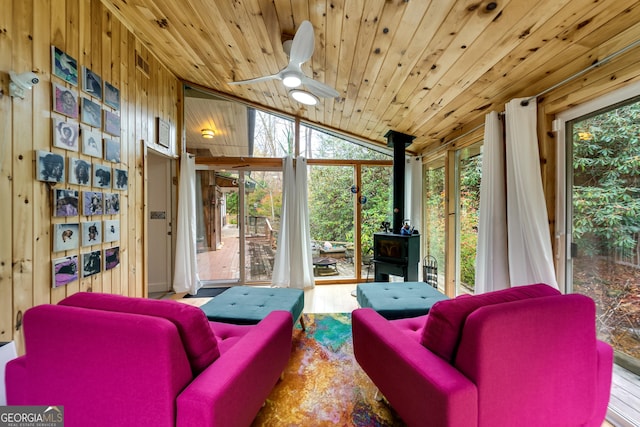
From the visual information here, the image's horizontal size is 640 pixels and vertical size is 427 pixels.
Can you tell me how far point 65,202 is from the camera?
1854mm

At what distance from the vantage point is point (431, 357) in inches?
42.8

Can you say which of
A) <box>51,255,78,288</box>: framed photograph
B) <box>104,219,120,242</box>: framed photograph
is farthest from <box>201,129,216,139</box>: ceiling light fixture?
<box>51,255,78,288</box>: framed photograph

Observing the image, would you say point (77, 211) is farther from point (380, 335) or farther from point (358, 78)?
point (358, 78)

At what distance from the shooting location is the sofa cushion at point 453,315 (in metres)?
1.06

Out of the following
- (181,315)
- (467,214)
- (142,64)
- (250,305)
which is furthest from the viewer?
(467,214)

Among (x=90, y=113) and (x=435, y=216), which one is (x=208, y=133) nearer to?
(x=90, y=113)

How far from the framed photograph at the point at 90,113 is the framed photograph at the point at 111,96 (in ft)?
0.54

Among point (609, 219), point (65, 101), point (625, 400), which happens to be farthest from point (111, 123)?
point (625, 400)

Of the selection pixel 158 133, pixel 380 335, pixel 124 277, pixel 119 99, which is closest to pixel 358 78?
pixel 380 335

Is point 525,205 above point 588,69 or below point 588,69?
below

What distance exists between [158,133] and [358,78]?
8.51 feet

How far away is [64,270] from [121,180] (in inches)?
38.3

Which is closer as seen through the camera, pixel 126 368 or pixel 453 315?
pixel 126 368

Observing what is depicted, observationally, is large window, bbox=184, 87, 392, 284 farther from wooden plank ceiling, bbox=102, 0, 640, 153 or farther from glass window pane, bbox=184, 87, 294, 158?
wooden plank ceiling, bbox=102, 0, 640, 153
